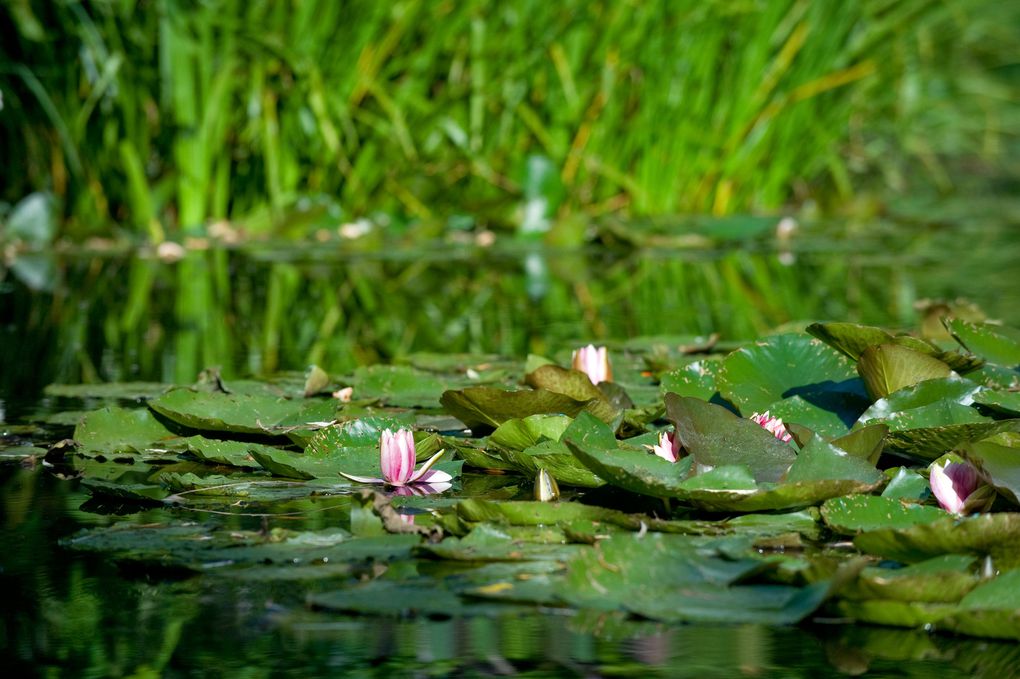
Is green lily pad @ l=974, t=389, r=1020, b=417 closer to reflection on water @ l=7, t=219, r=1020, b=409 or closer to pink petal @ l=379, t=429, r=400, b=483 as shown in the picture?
pink petal @ l=379, t=429, r=400, b=483

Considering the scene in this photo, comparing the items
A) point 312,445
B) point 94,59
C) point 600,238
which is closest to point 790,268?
point 600,238

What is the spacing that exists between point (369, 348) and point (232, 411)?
1084mm

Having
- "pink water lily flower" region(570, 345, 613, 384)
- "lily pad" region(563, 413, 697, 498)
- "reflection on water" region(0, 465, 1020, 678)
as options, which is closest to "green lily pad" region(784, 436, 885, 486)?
"lily pad" region(563, 413, 697, 498)

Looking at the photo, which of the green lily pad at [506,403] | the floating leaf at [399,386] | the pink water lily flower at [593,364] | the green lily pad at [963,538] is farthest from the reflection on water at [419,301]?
the green lily pad at [963,538]

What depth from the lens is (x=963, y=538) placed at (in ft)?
3.87

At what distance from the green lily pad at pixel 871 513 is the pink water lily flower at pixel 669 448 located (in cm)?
25

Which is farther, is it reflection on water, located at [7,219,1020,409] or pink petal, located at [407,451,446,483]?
reflection on water, located at [7,219,1020,409]

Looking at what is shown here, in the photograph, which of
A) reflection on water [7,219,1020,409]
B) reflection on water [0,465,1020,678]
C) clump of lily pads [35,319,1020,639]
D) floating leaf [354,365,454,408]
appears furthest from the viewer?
reflection on water [7,219,1020,409]

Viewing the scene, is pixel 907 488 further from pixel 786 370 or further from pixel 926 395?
pixel 786 370

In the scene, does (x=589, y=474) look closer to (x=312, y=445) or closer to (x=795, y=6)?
(x=312, y=445)

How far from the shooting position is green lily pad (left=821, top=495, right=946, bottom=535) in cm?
135

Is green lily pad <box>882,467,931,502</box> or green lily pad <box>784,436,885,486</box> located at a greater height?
green lily pad <box>784,436,885,486</box>

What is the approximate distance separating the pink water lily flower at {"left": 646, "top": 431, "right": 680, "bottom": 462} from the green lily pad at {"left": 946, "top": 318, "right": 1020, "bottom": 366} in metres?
0.58

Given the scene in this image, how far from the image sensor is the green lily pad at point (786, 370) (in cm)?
186
